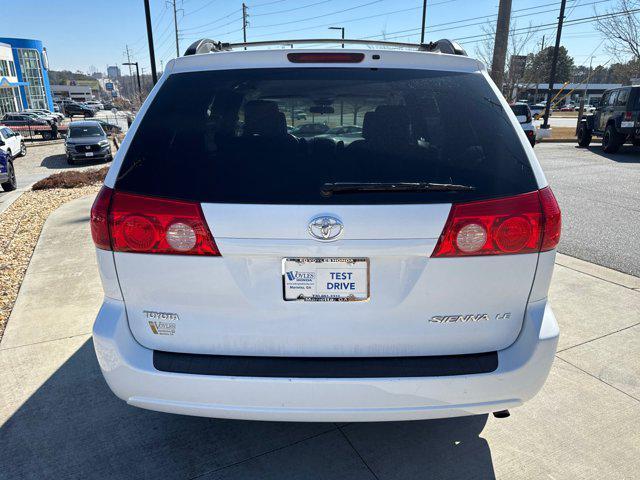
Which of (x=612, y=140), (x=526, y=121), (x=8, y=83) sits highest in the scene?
(x=8, y=83)

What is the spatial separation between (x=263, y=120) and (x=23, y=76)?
272ft

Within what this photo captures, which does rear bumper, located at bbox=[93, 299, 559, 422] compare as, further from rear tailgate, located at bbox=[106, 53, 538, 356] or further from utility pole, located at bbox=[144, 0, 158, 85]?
utility pole, located at bbox=[144, 0, 158, 85]

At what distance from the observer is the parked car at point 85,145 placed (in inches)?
775

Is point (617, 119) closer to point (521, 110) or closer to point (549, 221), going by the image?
point (521, 110)

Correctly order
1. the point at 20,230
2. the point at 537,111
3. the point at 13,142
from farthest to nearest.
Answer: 1. the point at 537,111
2. the point at 13,142
3. the point at 20,230

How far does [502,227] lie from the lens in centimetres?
188

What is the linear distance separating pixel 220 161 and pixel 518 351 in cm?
146

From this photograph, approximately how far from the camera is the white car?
1.82 metres

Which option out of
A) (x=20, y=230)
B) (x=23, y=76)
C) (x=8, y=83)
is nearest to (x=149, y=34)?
(x=20, y=230)

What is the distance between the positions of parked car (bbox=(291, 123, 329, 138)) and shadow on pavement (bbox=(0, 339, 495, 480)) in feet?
5.85

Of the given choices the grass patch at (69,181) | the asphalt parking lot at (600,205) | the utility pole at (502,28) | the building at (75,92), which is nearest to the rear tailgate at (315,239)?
the asphalt parking lot at (600,205)

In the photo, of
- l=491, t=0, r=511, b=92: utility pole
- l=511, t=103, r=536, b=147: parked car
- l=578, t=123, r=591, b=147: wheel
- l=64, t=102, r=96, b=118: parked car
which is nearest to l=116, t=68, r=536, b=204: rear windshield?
l=511, t=103, r=536, b=147: parked car

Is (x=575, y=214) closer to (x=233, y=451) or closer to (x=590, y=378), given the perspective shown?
(x=590, y=378)

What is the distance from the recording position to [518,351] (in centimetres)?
199
